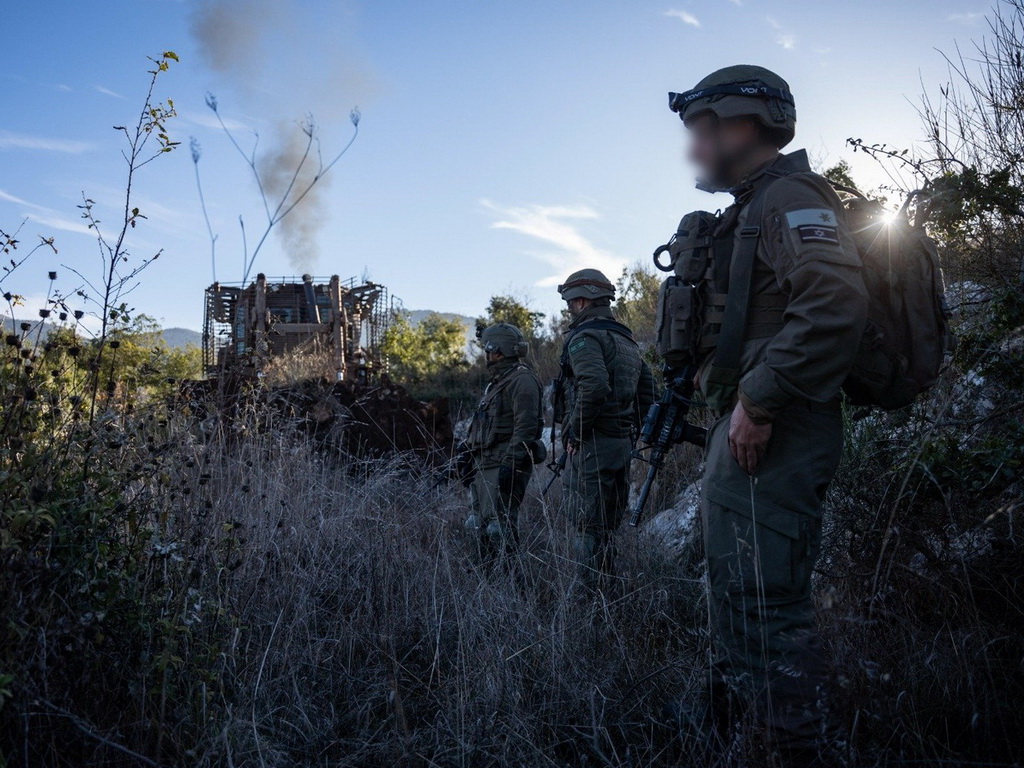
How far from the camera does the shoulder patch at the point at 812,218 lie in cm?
224

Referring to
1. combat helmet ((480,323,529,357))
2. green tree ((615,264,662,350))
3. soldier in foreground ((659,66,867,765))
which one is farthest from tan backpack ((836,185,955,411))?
green tree ((615,264,662,350))

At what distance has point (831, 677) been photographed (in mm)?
2234

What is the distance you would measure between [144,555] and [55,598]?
0.45 metres

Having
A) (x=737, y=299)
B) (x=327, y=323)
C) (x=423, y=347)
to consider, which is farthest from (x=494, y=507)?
(x=423, y=347)

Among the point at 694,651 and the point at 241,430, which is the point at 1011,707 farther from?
the point at 241,430

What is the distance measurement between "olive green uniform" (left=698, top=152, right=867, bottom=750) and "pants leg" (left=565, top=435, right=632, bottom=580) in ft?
8.11

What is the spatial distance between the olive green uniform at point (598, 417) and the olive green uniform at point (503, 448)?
0.98 ft

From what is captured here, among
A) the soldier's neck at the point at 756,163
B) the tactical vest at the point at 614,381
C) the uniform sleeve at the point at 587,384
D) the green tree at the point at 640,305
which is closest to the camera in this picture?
the soldier's neck at the point at 756,163

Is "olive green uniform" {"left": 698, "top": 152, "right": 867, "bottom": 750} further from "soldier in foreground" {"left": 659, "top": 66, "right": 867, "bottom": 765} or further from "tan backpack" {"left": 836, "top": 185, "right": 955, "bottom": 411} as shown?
"tan backpack" {"left": 836, "top": 185, "right": 955, "bottom": 411}

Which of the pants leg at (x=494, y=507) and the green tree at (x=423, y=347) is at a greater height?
the green tree at (x=423, y=347)

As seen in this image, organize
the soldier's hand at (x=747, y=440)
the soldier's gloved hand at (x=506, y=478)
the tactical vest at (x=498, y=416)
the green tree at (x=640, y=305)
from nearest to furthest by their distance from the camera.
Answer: the soldier's hand at (x=747, y=440)
the soldier's gloved hand at (x=506, y=478)
the tactical vest at (x=498, y=416)
the green tree at (x=640, y=305)

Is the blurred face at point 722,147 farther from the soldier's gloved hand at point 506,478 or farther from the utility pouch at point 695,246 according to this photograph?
the soldier's gloved hand at point 506,478

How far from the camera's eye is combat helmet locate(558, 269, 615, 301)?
17.8 ft

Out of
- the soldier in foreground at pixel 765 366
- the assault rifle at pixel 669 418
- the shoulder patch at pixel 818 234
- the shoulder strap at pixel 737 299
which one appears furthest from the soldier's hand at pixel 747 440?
the assault rifle at pixel 669 418
